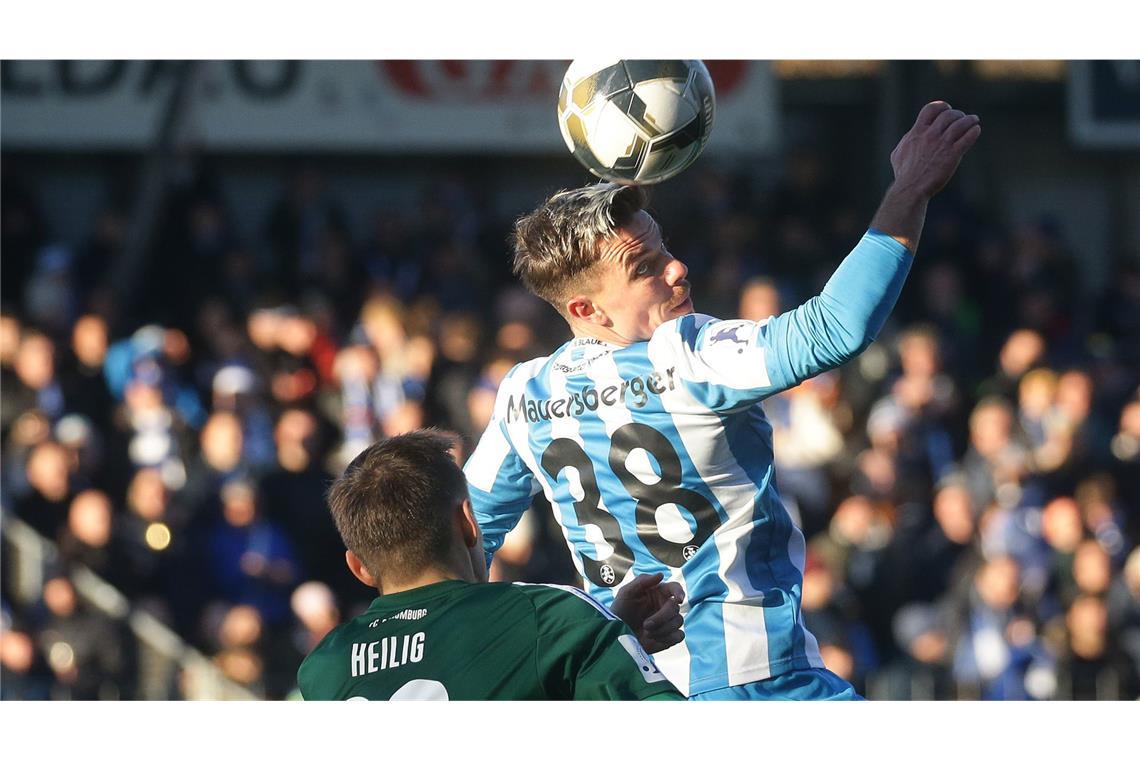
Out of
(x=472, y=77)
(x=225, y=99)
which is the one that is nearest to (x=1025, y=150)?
(x=472, y=77)

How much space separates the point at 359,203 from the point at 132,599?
7.28 m

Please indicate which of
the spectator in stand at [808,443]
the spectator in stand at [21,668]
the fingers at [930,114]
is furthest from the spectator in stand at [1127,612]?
the fingers at [930,114]

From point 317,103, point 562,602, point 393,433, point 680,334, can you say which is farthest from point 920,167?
point 317,103

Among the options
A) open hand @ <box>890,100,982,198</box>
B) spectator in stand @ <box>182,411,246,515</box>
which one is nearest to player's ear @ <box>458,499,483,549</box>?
open hand @ <box>890,100,982,198</box>

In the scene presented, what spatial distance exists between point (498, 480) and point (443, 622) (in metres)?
1.31

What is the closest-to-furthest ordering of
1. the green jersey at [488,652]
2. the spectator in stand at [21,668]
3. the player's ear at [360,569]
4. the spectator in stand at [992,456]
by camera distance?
the green jersey at [488,652]
the player's ear at [360,569]
the spectator in stand at [21,668]
the spectator in stand at [992,456]

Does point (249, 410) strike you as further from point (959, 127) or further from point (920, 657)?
point (959, 127)

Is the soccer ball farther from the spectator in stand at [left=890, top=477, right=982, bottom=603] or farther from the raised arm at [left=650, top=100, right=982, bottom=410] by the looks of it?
the spectator in stand at [left=890, top=477, right=982, bottom=603]

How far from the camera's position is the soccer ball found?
15.0ft

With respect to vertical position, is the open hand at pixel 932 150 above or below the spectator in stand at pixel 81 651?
above

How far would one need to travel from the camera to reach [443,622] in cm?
323

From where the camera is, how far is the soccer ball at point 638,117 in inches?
180

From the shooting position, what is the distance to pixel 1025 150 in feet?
58.2

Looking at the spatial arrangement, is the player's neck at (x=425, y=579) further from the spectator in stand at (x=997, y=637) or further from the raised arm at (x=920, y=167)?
the spectator in stand at (x=997, y=637)
